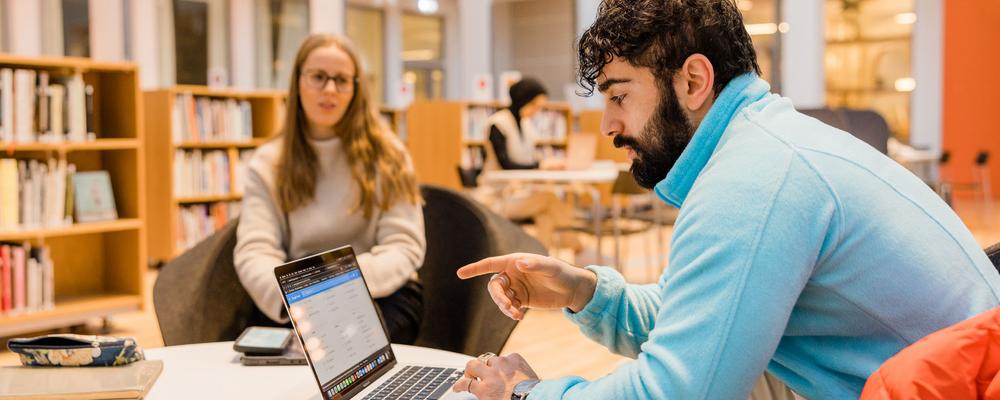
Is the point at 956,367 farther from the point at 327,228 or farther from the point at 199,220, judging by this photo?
the point at 199,220

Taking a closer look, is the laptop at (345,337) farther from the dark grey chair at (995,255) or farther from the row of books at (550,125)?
the row of books at (550,125)

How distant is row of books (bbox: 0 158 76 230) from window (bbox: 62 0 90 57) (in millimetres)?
4534

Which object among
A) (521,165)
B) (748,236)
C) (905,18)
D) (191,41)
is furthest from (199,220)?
(905,18)

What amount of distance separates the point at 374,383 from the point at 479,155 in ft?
25.6

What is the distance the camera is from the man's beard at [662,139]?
117 centimetres

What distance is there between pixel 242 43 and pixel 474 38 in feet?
11.8

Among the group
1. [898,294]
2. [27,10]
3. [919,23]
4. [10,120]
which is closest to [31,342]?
[898,294]

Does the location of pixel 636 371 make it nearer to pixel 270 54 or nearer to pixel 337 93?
pixel 337 93

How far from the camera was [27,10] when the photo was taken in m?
7.75

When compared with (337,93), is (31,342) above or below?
below

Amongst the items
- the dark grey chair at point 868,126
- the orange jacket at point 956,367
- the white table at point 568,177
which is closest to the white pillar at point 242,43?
the white table at point 568,177

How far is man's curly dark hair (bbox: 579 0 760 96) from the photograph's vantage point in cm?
113

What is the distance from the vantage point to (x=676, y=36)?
1135 mm

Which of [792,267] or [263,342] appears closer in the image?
[792,267]
